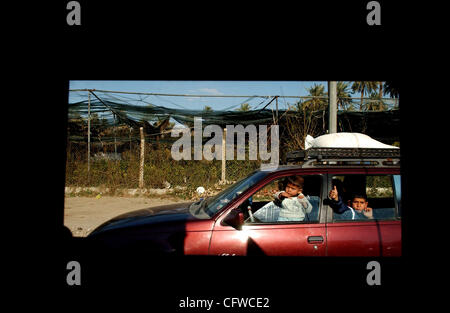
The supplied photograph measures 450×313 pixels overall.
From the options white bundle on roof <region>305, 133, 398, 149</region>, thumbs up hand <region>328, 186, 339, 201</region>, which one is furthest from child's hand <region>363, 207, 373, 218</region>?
white bundle on roof <region>305, 133, 398, 149</region>

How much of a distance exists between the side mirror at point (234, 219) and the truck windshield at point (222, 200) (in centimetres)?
20

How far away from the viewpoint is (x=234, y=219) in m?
2.68

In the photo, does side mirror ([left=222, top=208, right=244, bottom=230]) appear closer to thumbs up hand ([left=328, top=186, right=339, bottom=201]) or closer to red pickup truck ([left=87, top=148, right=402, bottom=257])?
red pickup truck ([left=87, top=148, right=402, bottom=257])

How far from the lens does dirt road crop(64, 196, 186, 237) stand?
19.2ft

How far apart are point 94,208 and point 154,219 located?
4.99 meters

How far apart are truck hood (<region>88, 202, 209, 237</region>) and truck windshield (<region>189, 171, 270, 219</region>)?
0.23ft

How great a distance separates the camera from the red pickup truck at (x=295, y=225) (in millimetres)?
2619

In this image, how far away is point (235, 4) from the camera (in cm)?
204

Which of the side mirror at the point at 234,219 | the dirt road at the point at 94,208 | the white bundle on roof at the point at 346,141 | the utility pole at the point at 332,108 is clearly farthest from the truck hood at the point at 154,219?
the utility pole at the point at 332,108

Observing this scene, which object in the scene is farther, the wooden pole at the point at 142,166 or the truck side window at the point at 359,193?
the wooden pole at the point at 142,166

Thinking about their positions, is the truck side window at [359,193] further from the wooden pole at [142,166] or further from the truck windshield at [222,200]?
the wooden pole at [142,166]

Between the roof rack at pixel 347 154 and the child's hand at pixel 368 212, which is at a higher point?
the roof rack at pixel 347 154
